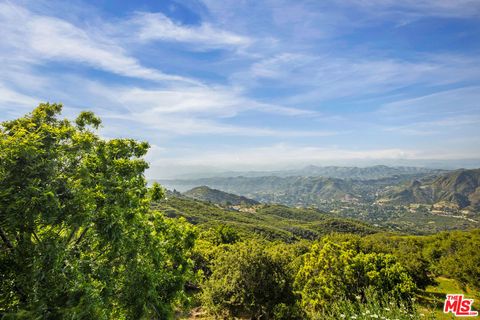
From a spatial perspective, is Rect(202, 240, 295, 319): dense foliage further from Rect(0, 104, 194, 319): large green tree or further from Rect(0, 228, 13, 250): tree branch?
Rect(0, 228, 13, 250): tree branch

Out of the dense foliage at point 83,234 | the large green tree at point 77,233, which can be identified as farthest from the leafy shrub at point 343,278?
the large green tree at point 77,233

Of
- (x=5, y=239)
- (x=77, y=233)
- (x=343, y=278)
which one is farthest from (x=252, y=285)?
(x=5, y=239)

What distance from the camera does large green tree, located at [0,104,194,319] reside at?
8.41m

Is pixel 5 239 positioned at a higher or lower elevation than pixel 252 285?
higher

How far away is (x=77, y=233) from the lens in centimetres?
1141

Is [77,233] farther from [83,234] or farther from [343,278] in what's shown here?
[343,278]

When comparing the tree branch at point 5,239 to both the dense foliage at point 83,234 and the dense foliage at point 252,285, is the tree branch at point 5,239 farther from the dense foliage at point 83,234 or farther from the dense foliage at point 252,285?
the dense foliage at point 252,285

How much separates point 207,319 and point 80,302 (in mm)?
21958

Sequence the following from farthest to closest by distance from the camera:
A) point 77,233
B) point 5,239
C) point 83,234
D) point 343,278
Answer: point 343,278, point 77,233, point 83,234, point 5,239

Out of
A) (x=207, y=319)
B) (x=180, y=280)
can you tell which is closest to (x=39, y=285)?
(x=180, y=280)

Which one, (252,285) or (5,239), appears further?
(252,285)

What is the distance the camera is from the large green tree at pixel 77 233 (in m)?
8.41

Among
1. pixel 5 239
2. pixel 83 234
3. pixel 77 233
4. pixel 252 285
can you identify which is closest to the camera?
pixel 5 239

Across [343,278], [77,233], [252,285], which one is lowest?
[343,278]
